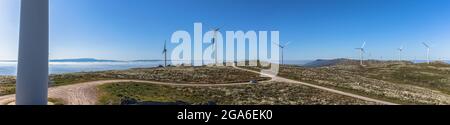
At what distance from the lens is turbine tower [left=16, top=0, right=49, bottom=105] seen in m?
11.8

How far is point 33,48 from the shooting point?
11969 millimetres

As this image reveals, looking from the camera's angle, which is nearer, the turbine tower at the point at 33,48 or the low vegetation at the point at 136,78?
the turbine tower at the point at 33,48

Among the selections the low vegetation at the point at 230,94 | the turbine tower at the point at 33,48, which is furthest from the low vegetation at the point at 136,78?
the turbine tower at the point at 33,48

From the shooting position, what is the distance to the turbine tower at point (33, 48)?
1183 cm

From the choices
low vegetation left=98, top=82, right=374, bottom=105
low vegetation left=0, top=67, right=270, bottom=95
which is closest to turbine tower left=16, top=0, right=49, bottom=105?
low vegetation left=98, top=82, right=374, bottom=105

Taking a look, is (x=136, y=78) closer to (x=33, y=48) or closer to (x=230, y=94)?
(x=230, y=94)

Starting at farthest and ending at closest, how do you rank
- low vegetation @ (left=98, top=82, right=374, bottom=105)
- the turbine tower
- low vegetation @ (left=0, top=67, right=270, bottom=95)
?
low vegetation @ (left=0, top=67, right=270, bottom=95) < low vegetation @ (left=98, top=82, right=374, bottom=105) < the turbine tower

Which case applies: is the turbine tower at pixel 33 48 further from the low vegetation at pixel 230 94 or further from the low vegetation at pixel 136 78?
the low vegetation at pixel 136 78

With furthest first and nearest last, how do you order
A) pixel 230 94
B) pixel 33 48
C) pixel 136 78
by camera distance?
pixel 136 78, pixel 230 94, pixel 33 48

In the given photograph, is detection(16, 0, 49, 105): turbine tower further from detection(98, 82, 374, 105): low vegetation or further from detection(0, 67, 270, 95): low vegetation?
detection(0, 67, 270, 95): low vegetation

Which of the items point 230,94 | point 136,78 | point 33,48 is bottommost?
point 230,94

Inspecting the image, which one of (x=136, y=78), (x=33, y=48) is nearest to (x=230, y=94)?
(x=136, y=78)
